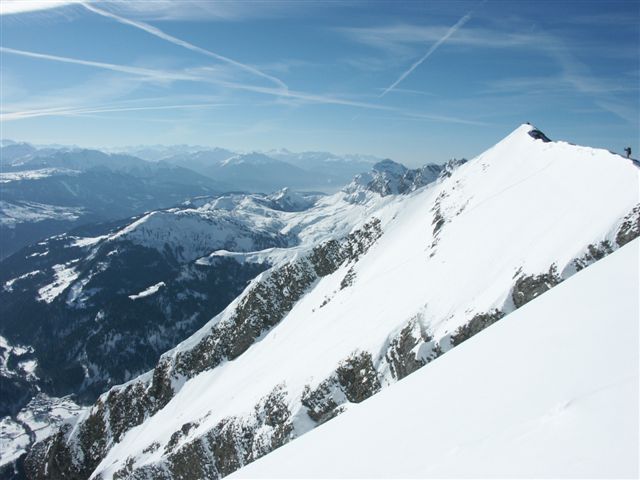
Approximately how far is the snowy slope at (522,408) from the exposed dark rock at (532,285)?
59.0ft

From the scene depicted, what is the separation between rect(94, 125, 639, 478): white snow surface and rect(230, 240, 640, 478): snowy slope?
145 centimetres

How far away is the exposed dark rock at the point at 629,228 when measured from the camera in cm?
3071

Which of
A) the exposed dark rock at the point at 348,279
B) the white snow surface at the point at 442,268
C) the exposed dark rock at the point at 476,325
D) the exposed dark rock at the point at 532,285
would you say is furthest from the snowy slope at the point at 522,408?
the exposed dark rock at the point at 348,279

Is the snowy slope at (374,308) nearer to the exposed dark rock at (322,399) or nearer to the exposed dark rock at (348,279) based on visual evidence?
the exposed dark rock at (322,399)

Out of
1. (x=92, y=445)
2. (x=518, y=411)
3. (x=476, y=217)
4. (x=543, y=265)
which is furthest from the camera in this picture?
(x=92, y=445)

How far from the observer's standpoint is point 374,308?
208 feet

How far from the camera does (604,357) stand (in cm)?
911

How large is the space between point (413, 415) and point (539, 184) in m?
57.6

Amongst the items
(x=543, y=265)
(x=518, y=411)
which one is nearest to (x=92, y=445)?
(x=543, y=265)

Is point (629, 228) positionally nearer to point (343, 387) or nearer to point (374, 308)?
point (343, 387)

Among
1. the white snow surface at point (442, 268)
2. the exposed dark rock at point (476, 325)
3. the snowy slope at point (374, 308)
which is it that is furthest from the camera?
the white snow surface at point (442, 268)

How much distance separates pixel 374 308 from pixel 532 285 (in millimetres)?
31398

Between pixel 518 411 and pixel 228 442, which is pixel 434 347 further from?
pixel 228 442

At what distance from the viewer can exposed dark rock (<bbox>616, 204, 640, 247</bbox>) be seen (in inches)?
1209
